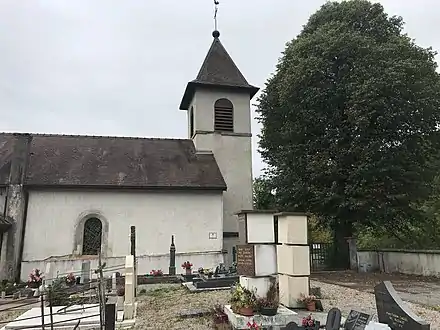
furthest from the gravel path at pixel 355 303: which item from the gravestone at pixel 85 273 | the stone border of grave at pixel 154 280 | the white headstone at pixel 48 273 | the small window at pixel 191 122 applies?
the small window at pixel 191 122

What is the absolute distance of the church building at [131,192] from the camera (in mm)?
18531

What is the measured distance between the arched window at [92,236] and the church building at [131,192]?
0.05 metres

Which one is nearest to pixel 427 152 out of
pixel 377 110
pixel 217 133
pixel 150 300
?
pixel 377 110

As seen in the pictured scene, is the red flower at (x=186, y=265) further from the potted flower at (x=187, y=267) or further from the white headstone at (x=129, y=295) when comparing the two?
the white headstone at (x=129, y=295)

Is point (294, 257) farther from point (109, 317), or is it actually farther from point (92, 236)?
point (92, 236)

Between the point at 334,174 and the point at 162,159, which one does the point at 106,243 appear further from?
the point at 334,174

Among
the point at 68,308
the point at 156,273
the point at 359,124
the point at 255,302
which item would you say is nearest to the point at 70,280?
the point at 156,273

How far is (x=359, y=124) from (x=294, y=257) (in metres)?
11.2

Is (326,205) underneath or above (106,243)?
above

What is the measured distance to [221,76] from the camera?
2486cm

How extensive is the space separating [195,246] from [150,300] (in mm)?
8470

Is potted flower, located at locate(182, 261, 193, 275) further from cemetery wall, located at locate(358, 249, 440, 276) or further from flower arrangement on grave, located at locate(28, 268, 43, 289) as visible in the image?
cemetery wall, located at locate(358, 249, 440, 276)

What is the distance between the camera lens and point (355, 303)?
1111 centimetres

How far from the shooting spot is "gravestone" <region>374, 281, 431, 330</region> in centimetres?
560
